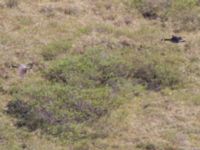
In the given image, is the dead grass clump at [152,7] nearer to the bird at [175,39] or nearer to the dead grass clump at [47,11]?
the bird at [175,39]

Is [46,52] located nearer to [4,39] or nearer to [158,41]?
[4,39]

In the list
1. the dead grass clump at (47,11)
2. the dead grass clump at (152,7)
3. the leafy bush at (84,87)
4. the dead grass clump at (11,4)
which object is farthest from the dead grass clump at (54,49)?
the dead grass clump at (152,7)

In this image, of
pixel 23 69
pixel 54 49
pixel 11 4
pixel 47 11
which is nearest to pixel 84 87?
pixel 23 69

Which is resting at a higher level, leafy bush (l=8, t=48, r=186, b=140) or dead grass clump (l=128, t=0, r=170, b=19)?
dead grass clump (l=128, t=0, r=170, b=19)

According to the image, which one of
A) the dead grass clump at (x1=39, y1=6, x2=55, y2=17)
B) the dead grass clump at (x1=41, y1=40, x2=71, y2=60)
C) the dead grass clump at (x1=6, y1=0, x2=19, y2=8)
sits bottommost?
the dead grass clump at (x1=41, y1=40, x2=71, y2=60)

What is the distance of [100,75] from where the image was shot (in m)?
8.65

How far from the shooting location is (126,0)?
11203 millimetres

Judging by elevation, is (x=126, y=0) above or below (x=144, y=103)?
above

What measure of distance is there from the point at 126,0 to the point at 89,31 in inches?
60.1

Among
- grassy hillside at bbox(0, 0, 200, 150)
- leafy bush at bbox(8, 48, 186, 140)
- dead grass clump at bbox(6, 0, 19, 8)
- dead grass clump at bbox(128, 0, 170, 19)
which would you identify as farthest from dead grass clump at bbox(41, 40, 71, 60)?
dead grass clump at bbox(128, 0, 170, 19)

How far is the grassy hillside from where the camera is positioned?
752 cm

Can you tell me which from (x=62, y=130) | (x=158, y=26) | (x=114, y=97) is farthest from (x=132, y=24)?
(x=62, y=130)

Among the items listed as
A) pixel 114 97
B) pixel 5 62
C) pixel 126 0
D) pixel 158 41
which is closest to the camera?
pixel 114 97

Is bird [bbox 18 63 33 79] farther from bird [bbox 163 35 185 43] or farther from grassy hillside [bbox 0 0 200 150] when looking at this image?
bird [bbox 163 35 185 43]
